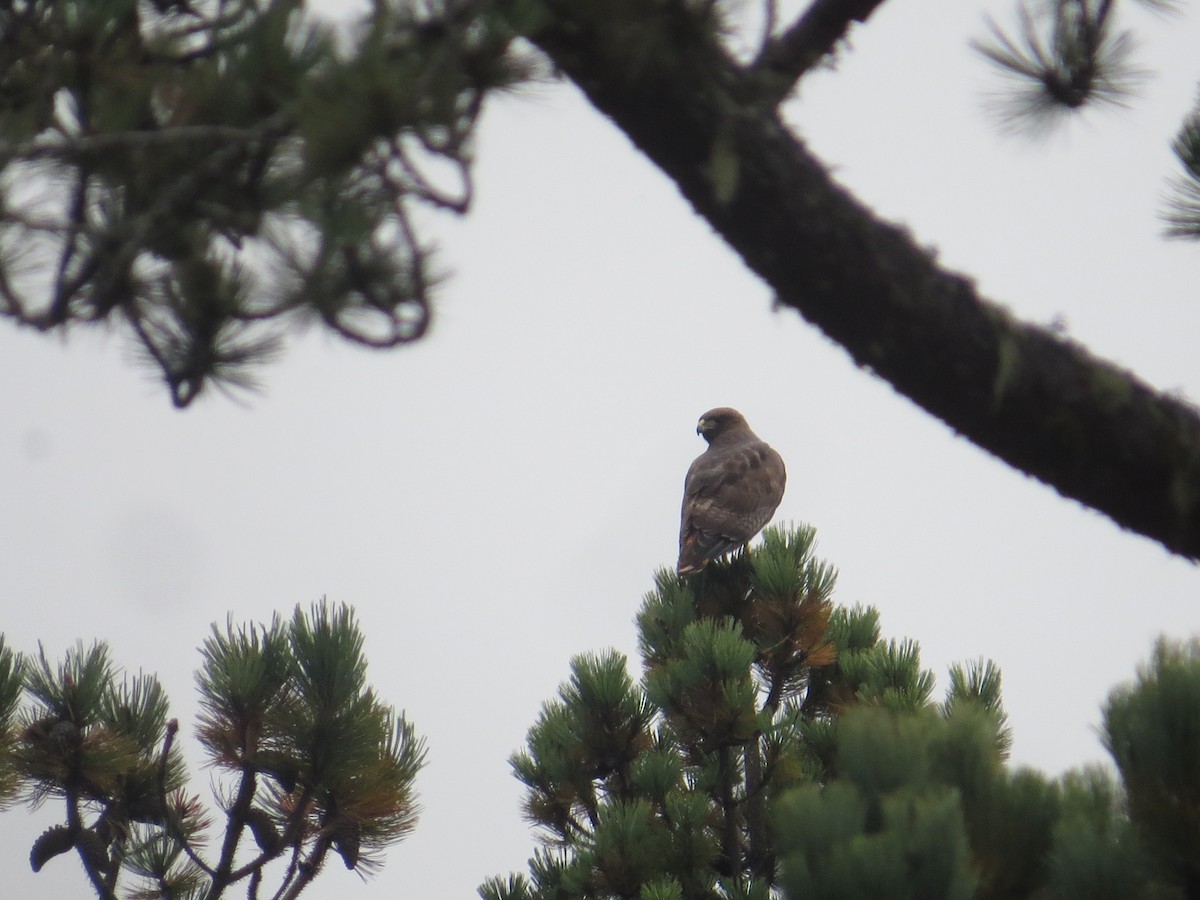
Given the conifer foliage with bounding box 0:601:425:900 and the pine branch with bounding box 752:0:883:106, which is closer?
the pine branch with bounding box 752:0:883:106

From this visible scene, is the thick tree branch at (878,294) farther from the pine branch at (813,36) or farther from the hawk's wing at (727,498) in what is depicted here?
the hawk's wing at (727,498)

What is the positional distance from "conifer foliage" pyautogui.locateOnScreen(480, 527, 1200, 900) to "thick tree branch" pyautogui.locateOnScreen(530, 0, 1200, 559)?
0.49 meters

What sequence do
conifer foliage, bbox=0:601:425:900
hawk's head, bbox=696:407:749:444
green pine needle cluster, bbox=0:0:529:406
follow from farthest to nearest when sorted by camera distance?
hawk's head, bbox=696:407:749:444 → conifer foliage, bbox=0:601:425:900 → green pine needle cluster, bbox=0:0:529:406

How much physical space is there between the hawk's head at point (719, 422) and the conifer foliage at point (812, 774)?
13.8 feet

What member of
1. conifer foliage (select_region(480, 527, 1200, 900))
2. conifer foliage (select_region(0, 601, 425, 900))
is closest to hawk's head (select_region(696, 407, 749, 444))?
conifer foliage (select_region(480, 527, 1200, 900))

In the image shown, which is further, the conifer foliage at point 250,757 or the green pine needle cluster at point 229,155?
the conifer foliage at point 250,757

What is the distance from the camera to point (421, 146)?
2.03 metres

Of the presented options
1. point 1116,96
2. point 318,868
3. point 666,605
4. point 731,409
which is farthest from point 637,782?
point 731,409

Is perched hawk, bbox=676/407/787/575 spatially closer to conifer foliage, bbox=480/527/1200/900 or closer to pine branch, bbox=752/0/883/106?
conifer foliage, bbox=480/527/1200/900

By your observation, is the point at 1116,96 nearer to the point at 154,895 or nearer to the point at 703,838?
the point at 703,838

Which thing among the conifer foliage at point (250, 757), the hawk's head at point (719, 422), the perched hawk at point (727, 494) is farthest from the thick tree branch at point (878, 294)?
the hawk's head at point (719, 422)

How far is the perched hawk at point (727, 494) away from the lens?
756 cm

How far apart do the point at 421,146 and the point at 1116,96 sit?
1938 millimetres

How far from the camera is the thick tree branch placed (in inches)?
81.0
